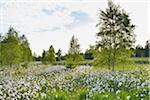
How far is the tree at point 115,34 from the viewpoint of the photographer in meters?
19.3

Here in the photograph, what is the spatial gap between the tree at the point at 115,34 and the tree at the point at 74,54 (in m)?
13.6

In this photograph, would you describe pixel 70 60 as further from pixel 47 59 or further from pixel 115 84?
pixel 115 84

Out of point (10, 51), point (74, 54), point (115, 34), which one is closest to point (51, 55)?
point (74, 54)

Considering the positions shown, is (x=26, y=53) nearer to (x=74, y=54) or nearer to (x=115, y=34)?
(x=74, y=54)

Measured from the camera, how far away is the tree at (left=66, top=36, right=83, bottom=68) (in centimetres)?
3347

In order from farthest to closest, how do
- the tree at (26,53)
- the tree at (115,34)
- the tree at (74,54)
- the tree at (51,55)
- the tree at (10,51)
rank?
1. the tree at (51,55)
2. the tree at (26,53)
3. the tree at (74,54)
4. the tree at (10,51)
5. the tree at (115,34)

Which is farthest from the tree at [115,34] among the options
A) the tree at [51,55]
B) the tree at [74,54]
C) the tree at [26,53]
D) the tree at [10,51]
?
the tree at [51,55]

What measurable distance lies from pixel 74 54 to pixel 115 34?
14.8m

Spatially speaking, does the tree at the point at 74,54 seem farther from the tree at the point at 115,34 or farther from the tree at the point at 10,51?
the tree at the point at 115,34

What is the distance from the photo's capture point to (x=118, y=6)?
19344 millimetres

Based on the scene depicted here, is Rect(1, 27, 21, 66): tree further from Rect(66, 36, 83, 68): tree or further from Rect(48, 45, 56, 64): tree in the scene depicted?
Rect(48, 45, 56, 64): tree

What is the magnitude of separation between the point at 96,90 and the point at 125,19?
1154cm

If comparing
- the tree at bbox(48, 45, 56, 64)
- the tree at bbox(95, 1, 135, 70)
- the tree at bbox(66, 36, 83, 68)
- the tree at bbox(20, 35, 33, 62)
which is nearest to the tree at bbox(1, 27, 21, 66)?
the tree at bbox(20, 35, 33, 62)

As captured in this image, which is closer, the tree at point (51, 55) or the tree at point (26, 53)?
the tree at point (26, 53)
